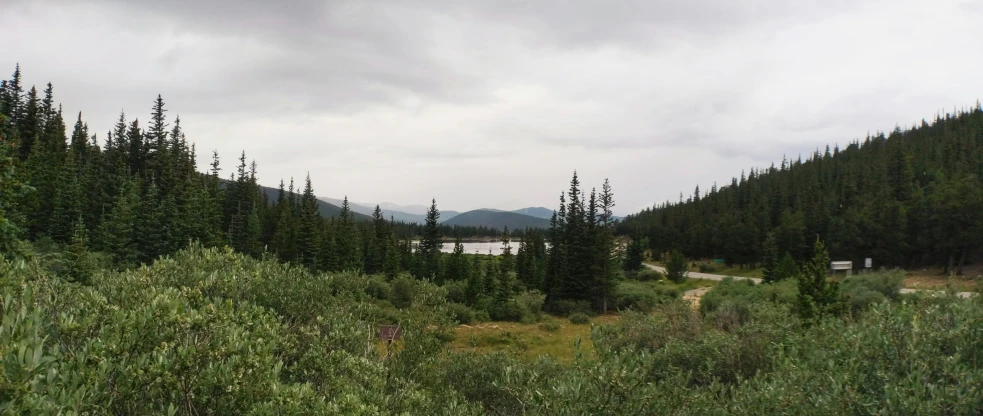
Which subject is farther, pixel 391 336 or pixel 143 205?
pixel 143 205

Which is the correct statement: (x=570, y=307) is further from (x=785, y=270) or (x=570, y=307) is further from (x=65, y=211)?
(x=65, y=211)

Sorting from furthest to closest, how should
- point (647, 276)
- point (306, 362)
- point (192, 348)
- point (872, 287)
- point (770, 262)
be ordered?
point (647, 276), point (770, 262), point (872, 287), point (306, 362), point (192, 348)

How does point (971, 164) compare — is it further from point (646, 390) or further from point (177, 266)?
point (177, 266)

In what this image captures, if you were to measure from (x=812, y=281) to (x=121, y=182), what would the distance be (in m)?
88.6

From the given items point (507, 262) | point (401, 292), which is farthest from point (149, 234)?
point (507, 262)

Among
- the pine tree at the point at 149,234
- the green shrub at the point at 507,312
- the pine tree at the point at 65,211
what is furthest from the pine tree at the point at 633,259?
the pine tree at the point at 65,211

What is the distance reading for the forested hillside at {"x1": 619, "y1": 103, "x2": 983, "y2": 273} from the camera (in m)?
73.6

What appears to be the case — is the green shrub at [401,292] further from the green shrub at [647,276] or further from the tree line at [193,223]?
the green shrub at [647,276]

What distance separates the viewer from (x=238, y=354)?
8312 mm

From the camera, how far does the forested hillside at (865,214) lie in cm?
7356

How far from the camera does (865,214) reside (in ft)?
282

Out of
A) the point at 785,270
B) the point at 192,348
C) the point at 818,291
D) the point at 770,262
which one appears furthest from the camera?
the point at 770,262

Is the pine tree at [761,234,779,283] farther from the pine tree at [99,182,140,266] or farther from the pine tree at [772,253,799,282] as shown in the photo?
the pine tree at [99,182,140,266]

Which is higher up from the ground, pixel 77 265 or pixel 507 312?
pixel 77 265
